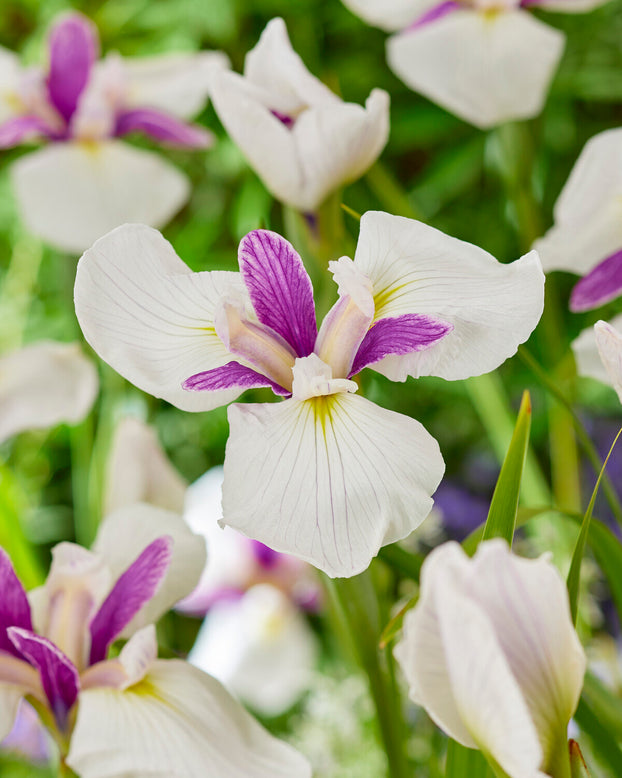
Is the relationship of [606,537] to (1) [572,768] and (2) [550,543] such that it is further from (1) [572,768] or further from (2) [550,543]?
(2) [550,543]

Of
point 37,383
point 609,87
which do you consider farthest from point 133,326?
point 609,87

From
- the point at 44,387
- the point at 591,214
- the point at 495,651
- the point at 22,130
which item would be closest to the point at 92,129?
the point at 22,130

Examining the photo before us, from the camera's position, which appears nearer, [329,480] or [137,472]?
[329,480]

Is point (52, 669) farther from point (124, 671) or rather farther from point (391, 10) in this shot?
point (391, 10)

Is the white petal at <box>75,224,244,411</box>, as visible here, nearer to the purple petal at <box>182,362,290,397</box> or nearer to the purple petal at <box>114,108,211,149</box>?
the purple petal at <box>182,362,290,397</box>

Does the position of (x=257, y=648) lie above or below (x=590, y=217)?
below
